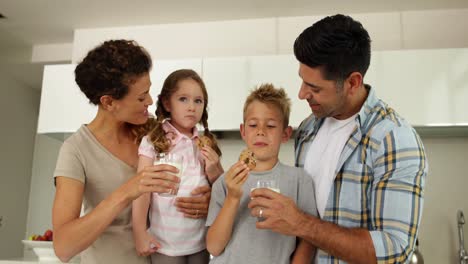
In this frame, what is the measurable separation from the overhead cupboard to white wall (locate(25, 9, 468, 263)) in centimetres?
49

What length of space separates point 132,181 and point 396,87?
7.93ft

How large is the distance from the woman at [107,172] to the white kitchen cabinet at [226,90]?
5.52 ft

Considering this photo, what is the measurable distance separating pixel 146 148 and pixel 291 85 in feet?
6.23

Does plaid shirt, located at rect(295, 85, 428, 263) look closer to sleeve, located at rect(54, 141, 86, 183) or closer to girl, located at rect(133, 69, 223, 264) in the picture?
girl, located at rect(133, 69, 223, 264)

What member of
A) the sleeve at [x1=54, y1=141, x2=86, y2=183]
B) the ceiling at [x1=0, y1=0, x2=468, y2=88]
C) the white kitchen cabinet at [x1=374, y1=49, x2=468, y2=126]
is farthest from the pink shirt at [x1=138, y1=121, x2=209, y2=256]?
the ceiling at [x1=0, y1=0, x2=468, y2=88]

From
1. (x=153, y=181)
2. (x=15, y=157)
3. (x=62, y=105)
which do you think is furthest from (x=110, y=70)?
(x=15, y=157)

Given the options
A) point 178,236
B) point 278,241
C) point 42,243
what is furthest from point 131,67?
point 42,243

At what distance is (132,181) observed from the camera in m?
1.35

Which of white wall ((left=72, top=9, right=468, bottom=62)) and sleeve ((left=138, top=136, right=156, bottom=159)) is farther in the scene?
white wall ((left=72, top=9, right=468, bottom=62))

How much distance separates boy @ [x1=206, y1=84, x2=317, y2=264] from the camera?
1440 millimetres

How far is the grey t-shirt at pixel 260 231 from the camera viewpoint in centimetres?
149

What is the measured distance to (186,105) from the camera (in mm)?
1771

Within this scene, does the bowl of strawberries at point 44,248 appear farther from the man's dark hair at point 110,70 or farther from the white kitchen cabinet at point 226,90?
the man's dark hair at point 110,70

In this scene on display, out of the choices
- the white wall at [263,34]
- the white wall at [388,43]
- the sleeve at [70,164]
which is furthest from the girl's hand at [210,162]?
the white wall at [263,34]
